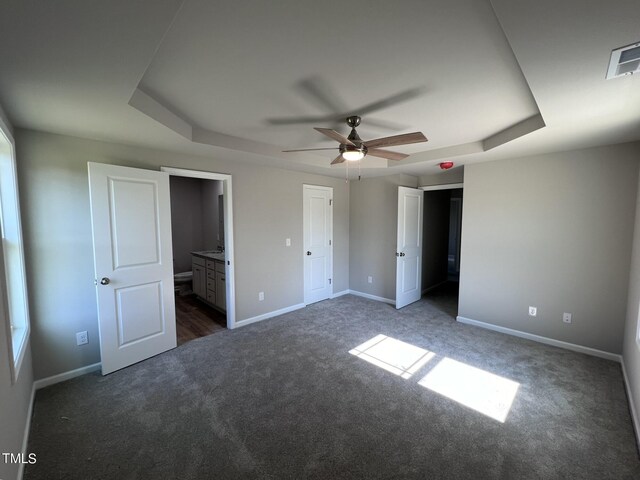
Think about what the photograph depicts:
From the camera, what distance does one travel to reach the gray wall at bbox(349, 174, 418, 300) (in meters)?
4.80

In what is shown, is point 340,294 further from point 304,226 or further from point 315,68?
point 315,68

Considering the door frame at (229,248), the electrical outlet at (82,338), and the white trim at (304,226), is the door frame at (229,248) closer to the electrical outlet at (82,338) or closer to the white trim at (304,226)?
the white trim at (304,226)

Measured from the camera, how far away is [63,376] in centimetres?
256

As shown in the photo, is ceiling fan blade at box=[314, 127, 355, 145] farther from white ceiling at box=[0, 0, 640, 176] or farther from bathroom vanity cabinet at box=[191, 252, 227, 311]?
bathroom vanity cabinet at box=[191, 252, 227, 311]

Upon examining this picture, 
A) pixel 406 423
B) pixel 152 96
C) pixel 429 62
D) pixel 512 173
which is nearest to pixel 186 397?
pixel 406 423

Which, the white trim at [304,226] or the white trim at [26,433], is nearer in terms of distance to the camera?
the white trim at [26,433]

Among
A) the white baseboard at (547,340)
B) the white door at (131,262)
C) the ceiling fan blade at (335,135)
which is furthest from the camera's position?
the white baseboard at (547,340)

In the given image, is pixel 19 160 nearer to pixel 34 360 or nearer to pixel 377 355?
pixel 34 360

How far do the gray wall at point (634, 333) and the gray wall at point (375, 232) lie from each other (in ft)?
8.96

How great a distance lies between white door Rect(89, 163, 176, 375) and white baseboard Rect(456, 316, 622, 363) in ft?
13.1

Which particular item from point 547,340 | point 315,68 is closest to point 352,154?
point 315,68

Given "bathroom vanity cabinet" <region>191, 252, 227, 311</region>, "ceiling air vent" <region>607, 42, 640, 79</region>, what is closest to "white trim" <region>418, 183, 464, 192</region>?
"ceiling air vent" <region>607, 42, 640, 79</region>

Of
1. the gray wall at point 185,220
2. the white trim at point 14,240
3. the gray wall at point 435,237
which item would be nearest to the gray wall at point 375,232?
the gray wall at point 435,237

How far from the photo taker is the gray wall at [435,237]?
5480mm
